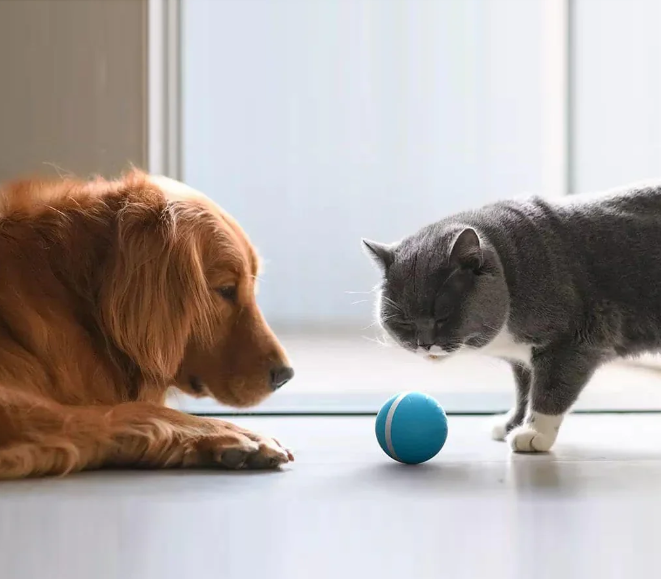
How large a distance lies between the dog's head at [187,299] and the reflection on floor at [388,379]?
1.02 metres

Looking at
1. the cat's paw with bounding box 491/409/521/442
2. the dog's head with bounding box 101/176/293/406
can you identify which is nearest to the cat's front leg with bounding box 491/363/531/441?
the cat's paw with bounding box 491/409/521/442

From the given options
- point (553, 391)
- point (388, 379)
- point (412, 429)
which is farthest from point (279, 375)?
point (388, 379)

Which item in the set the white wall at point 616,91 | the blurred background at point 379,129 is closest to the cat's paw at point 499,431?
the blurred background at point 379,129

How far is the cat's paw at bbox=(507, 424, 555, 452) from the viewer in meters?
1.82

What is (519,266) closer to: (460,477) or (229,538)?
Result: (460,477)

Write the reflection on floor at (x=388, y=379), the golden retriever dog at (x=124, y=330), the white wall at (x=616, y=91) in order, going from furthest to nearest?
the white wall at (x=616, y=91) < the reflection on floor at (x=388, y=379) < the golden retriever dog at (x=124, y=330)

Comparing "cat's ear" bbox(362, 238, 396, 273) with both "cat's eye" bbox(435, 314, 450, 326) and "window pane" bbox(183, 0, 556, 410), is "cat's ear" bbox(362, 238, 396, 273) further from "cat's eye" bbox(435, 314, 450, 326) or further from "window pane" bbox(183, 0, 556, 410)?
"window pane" bbox(183, 0, 556, 410)

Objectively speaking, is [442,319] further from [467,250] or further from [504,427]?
[504,427]

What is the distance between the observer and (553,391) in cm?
183

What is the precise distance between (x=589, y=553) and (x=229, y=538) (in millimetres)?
463

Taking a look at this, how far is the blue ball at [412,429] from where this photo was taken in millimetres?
1665

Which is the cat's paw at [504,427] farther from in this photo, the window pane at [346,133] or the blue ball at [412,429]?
the window pane at [346,133]

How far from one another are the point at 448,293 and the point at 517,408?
1.40 ft

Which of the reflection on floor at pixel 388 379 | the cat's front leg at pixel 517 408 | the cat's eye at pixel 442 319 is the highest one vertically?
the cat's eye at pixel 442 319
